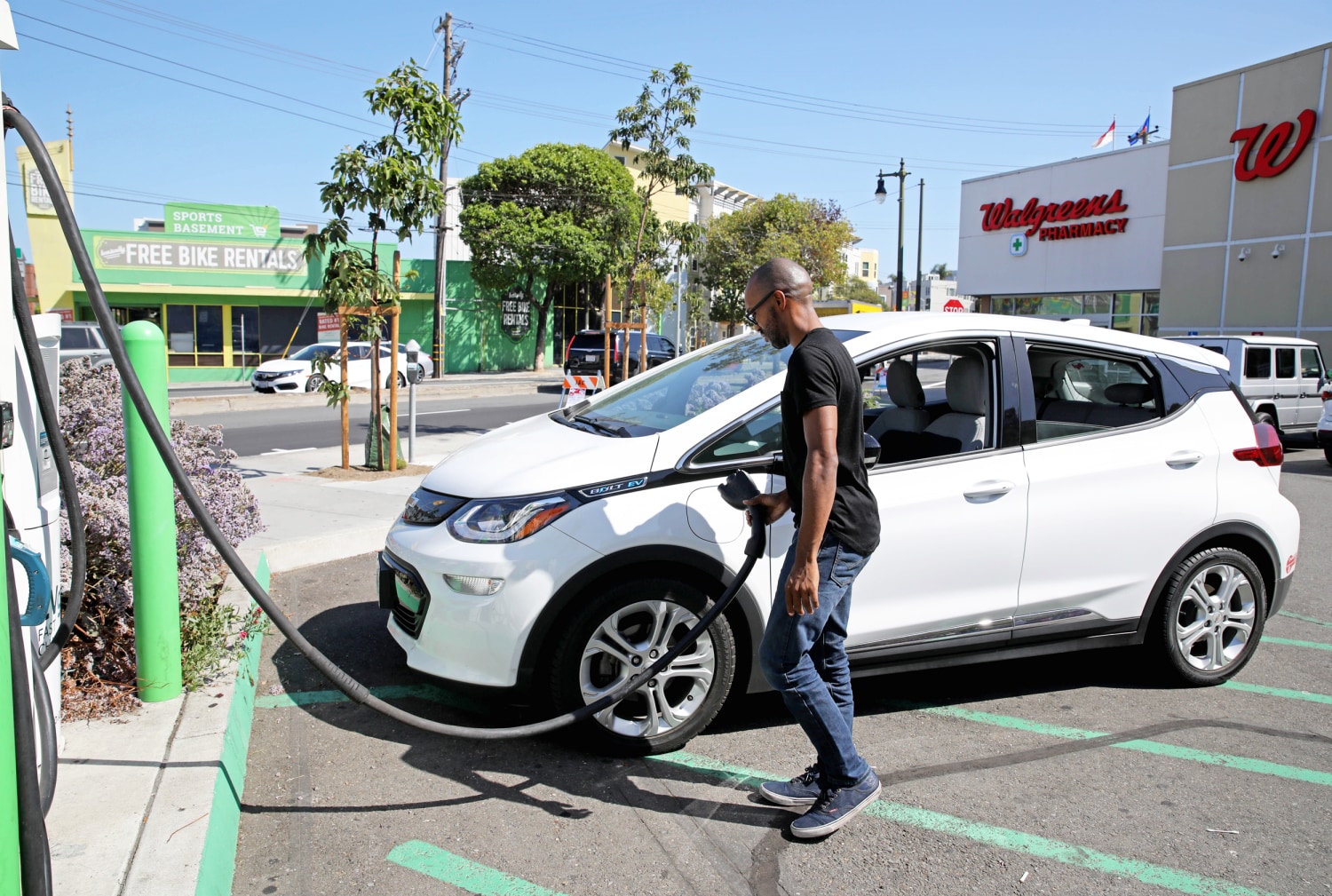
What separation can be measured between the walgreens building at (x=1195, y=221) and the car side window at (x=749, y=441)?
23.6 meters

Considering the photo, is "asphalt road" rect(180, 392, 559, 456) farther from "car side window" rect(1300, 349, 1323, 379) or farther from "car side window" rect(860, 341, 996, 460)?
"car side window" rect(1300, 349, 1323, 379)

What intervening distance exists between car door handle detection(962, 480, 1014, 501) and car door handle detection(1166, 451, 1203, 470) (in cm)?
89

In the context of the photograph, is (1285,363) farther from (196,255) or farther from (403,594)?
(196,255)

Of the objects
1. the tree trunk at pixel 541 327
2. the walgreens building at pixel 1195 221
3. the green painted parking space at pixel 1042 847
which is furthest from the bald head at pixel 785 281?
the tree trunk at pixel 541 327

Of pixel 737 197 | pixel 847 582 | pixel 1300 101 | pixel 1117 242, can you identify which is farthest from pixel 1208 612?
pixel 737 197

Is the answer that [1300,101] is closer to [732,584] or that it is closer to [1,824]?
[732,584]

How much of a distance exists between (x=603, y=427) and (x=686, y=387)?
0.46 metres

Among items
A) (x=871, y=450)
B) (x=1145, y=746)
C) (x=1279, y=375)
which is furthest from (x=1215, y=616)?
(x=1279, y=375)

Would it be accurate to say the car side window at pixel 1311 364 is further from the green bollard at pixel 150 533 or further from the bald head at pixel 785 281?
A: the green bollard at pixel 150 533

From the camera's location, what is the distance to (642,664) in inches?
148

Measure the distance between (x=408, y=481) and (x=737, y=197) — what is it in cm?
6353

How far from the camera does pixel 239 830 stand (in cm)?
332

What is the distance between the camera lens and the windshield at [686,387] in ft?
14.0

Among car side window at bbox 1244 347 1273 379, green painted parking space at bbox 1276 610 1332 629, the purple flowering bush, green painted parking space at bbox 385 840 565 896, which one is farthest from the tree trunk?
green painted parking space at bbox 385 840 565 896
